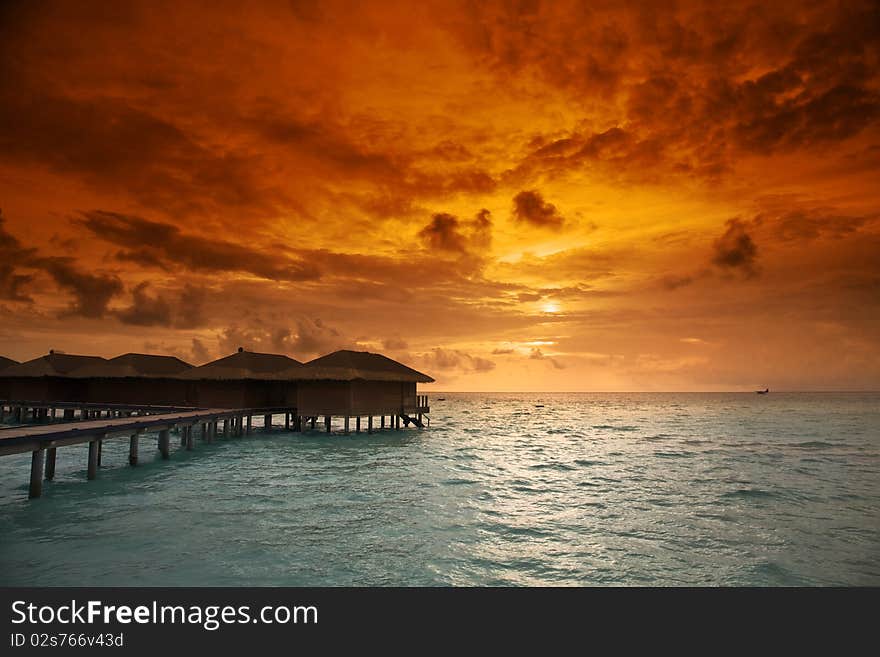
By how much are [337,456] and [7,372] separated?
30.5 m

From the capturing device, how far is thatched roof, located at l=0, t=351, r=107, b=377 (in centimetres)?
3819

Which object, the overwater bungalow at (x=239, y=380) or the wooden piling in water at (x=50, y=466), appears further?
the overwater bungalow at (x=239, y=380)

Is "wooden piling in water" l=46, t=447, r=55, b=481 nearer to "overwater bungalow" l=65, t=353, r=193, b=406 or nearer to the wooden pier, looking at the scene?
the wooden pier

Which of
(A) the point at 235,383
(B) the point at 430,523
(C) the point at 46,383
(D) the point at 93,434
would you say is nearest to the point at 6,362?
(C) the point at 46,383

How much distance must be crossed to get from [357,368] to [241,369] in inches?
310

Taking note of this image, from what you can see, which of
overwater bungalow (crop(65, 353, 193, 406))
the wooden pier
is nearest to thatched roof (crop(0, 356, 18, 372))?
overwater bungalow (crop(65, 353, 193, 406))

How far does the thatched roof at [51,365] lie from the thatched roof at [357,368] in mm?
20234

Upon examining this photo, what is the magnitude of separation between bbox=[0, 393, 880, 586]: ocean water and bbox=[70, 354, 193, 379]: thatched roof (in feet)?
39.3

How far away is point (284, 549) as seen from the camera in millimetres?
10484

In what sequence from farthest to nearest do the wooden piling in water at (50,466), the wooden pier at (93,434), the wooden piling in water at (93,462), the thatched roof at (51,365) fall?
the thatched roof at (51,365), the wooden piling in water at (93,462), the wooden piling in water at (50,466), the wooden pier at (93,434)

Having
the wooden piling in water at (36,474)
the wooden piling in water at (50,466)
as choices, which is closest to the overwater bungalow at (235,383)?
the wooden piling in water at (50,466)

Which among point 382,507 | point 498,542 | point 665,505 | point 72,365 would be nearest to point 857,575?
point 665,505

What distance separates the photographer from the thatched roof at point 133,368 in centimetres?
3659

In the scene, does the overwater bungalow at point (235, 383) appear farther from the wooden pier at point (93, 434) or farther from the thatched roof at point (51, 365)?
the wooden pier at point (93, 434)
